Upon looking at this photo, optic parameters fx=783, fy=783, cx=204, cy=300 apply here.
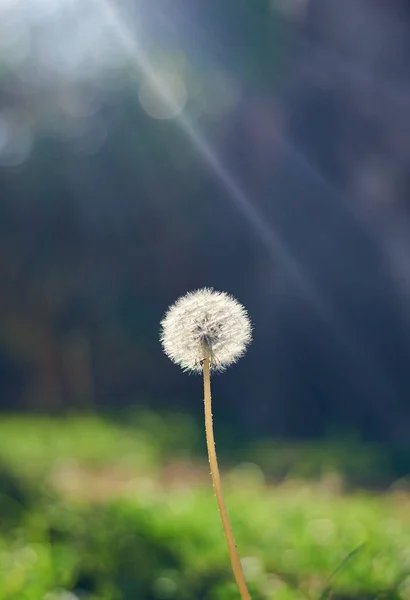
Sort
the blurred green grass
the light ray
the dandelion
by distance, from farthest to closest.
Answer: the light ray → the blurred green grass → the dandelion

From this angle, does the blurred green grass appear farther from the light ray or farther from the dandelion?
the light ray

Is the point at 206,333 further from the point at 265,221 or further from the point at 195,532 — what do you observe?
the point at 265,221

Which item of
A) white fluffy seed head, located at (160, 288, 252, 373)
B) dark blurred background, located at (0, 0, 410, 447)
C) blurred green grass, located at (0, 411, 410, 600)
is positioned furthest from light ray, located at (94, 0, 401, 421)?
white fluffy seed head, located at (160, 288, 252, 373)

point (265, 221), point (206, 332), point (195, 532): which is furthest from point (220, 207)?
point (206, 332)

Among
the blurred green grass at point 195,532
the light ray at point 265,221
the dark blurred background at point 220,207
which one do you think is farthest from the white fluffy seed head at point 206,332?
the light ray at point 265,221

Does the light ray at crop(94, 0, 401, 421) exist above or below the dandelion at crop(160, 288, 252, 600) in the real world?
above

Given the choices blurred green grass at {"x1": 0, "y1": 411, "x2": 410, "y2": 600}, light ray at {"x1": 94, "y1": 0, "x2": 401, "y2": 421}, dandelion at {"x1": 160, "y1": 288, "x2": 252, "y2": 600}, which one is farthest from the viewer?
light ray at {"x1": 94, "y1": 0, "x2": 401, "y2": 421}
